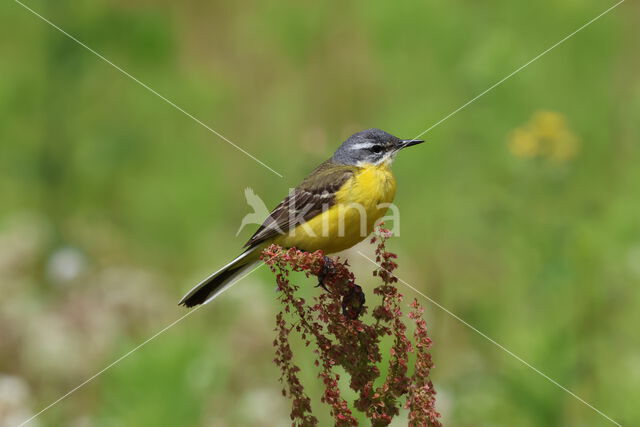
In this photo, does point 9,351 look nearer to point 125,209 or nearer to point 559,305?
point 125,209

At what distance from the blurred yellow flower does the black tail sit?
246cm

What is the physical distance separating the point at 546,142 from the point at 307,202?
7.13 feet

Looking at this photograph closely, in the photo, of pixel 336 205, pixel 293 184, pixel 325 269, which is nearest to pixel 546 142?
pixel 293 184

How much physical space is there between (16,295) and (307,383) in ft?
7.77

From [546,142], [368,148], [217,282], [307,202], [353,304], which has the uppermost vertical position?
[546,142]

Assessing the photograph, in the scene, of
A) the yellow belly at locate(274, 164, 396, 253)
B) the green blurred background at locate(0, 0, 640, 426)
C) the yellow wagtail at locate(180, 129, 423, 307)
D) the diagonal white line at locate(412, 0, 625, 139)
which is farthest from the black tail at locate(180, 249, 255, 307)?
the diagonal white line at locate(412, 0, 625, 139)

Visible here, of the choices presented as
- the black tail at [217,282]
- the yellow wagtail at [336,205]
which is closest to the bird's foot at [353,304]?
the black tail at [217,282]

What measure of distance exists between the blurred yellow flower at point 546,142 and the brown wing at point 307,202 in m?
A: 1.81

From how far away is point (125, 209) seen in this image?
879 cm

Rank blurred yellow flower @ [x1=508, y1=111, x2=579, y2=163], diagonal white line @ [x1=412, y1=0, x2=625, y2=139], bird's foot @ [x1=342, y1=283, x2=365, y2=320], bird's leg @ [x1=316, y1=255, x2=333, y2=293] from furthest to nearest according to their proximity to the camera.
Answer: diagonal white line @ [x1=412, y1=0, x2=625, y2=139], blurred yellow flower @ [x1=508, y1=111, x2=579, y2=163], bird's leg @ [x1=316, y1=255, x2=333, y2=293], bird's foot @ [x1=342, y1=283, x2=365, y2=320]

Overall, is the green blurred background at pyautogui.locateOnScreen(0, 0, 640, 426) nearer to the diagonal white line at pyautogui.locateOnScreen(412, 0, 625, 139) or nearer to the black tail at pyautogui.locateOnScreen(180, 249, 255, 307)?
the diagonal white line at pyautogui.locateOnScreen(412, 0, 625, 139)

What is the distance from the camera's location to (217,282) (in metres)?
4.49

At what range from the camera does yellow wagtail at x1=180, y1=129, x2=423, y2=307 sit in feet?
15.4

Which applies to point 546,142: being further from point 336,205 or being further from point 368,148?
point 336,205
